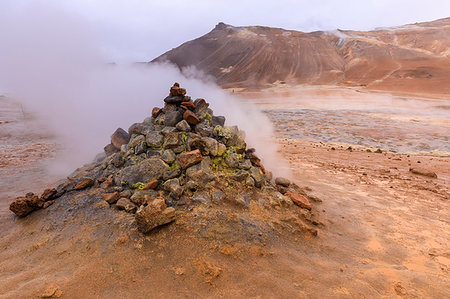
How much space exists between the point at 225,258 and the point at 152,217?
83 cm

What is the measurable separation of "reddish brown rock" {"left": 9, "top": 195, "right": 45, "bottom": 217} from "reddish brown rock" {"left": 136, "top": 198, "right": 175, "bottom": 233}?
1.64 m

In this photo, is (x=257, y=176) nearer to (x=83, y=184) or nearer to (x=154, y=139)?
(x=154, y=139)

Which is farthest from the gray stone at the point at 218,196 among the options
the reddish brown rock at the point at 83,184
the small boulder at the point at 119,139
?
the small boulder at the point at 119,139

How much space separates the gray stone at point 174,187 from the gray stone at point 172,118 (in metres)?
0.98

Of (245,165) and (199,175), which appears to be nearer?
(199,175)

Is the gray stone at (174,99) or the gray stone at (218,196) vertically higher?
the gray stone at (174,99)

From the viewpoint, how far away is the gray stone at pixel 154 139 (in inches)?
138

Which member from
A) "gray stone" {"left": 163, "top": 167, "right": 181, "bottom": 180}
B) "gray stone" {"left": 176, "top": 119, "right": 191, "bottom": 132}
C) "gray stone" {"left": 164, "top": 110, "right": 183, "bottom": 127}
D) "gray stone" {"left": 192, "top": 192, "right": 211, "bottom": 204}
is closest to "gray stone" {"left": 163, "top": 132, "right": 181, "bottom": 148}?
"gray stone" {"left": 176, "top": 119, "right": 191, "bottom": 132}

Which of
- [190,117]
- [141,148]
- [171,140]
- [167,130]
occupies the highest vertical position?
[190,117]

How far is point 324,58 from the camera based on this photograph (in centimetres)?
4188

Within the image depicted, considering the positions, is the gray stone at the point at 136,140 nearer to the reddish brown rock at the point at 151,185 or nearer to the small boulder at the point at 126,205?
the reddish brown rock at the point at 151,185

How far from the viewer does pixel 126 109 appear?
5.94 m

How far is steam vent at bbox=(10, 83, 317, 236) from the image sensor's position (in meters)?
2.83

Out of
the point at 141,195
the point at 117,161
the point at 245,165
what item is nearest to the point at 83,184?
the point at 117,161
